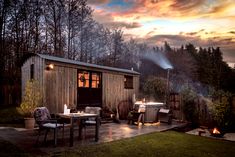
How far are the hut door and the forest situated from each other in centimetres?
327

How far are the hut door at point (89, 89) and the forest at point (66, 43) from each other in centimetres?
327

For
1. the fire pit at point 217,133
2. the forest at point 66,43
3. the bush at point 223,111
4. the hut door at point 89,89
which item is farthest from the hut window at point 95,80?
the fire pit at point 217,133

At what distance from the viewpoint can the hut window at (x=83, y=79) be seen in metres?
10.9

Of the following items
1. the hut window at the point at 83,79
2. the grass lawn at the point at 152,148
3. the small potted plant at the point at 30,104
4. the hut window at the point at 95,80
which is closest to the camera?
the grass lawn at the point at 152,148

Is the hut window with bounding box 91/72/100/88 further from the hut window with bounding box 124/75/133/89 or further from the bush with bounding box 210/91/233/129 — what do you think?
the bush with bounding box 210/91/233/129

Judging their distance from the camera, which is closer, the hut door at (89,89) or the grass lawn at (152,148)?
the grass lawn at (152,148)

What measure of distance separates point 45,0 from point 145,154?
1629 cm

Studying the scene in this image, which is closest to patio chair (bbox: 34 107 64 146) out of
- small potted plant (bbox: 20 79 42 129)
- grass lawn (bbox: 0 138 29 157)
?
grass lawn (bbox: 0 138 29 157)

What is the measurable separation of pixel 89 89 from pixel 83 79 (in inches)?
25.5

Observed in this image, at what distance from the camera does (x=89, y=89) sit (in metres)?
11.3

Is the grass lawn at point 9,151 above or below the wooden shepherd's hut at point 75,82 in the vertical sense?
below

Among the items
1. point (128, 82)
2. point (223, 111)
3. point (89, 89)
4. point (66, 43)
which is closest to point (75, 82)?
point (89, 89)

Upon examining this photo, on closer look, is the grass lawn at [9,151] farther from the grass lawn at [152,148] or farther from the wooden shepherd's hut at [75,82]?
the wooden shepherd's hut at [75,82]

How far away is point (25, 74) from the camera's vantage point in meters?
10.8
